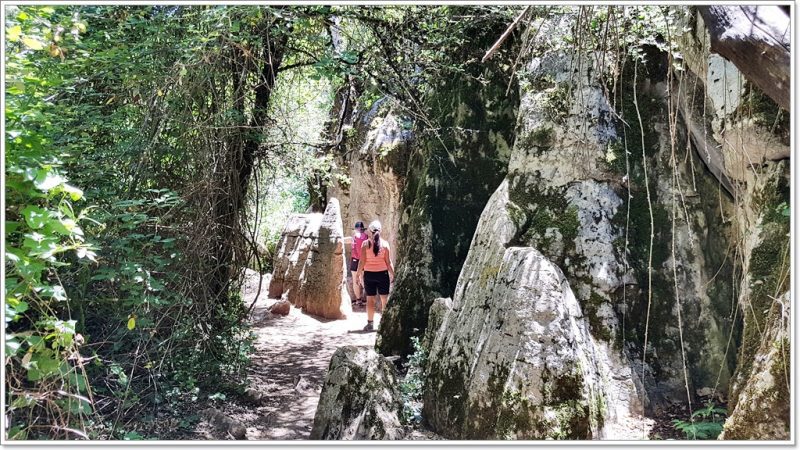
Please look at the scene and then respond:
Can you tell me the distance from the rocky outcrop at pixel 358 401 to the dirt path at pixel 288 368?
0.45 m

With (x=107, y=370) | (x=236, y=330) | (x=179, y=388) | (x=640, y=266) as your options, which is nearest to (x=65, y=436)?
(x=107, y=370)

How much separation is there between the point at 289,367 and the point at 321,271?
3285 mm

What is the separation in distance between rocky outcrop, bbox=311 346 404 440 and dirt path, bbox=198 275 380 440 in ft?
1.47

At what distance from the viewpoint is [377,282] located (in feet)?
28.0

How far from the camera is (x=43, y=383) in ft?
10.00

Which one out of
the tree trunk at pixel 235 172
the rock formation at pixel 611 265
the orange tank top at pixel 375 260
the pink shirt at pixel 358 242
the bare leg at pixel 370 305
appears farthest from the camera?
the pink shirt at pixel 358 242

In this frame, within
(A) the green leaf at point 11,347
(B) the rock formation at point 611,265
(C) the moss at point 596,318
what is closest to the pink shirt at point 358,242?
(B) the rock formation at point 611,265

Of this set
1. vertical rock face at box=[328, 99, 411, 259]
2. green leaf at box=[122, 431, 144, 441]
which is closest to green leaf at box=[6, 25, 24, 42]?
green leaf at box=[122, 431, 144, 441]

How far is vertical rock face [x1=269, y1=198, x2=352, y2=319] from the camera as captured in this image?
1020 centimetres

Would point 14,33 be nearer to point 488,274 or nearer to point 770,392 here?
point 488,274

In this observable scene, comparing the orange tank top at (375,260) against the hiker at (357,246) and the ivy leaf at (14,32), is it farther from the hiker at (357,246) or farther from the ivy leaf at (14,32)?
the ivy leaf at (14,32)

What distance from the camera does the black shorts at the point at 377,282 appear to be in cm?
852

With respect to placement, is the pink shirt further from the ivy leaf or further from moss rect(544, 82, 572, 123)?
the ivy leaf

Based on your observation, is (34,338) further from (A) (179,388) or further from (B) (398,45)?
(B) (398,45)
